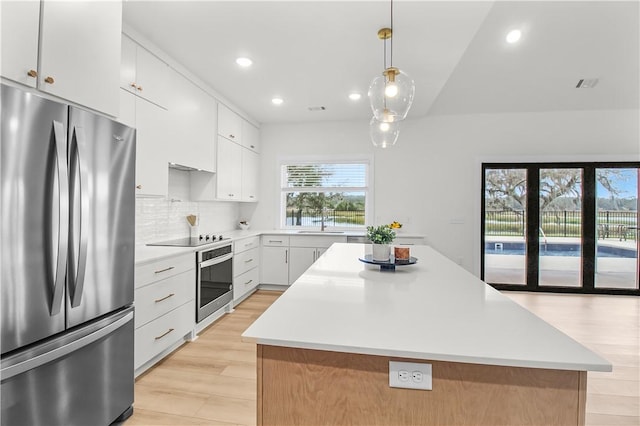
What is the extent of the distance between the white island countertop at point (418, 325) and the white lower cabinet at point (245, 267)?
243 cm

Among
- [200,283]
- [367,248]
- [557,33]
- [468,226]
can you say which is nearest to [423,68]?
[557,33]

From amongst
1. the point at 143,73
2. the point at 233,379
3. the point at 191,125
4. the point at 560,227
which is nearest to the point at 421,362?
the point at 233,379

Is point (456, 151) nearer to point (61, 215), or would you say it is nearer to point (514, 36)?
point (514, 36)

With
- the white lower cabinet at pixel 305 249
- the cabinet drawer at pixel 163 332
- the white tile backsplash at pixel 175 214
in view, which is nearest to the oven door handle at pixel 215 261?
the cabinet drawer at pixel 163 332

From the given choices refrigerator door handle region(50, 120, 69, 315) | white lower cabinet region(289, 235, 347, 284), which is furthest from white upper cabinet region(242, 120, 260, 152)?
refrigerator door handle region(50, 120, 69, 315)

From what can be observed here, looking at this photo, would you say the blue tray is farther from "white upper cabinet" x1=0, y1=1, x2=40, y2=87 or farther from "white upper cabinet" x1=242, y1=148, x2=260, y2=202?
"white upper cabinet" x1=242, y1=148, x2=260, y2=202

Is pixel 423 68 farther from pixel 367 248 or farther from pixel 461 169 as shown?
pixel 461 169

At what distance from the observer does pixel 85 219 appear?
1.53 meters

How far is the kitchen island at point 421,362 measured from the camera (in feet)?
2.94

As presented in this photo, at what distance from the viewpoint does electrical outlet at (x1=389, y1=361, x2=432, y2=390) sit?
3.14ft

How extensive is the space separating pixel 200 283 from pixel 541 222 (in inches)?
188

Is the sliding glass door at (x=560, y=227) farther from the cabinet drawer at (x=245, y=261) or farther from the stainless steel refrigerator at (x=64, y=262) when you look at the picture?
the stainless steel refrigerator at (x=64, y=262)

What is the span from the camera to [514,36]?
11.3ft

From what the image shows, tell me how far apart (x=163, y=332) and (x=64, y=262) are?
4.27 feet
